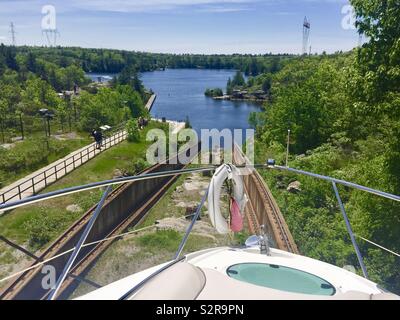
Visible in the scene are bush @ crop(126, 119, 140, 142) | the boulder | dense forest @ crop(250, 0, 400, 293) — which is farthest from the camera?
bush @ crop(126, 119, 140, 142)

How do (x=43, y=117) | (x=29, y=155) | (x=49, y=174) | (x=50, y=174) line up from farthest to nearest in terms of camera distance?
(x=43, y=117)
(x=29, y=155)
(x=49, y=174)
(x=50, y=174)

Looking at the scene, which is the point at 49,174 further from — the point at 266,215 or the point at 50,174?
the point at 266,215

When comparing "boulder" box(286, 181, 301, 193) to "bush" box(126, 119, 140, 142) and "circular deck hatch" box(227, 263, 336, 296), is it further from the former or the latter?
"bush" box(126, 119, 140, 142)

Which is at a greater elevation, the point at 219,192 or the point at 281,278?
the point at 219,192

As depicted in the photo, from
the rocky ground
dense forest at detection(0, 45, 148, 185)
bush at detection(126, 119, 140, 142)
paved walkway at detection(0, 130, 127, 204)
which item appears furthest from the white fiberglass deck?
bush at detection(126, 119, 140, 142)

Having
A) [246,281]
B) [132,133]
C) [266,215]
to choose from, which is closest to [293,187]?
[266,215]

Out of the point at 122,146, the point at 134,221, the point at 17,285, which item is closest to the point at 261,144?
the point at 122,146
